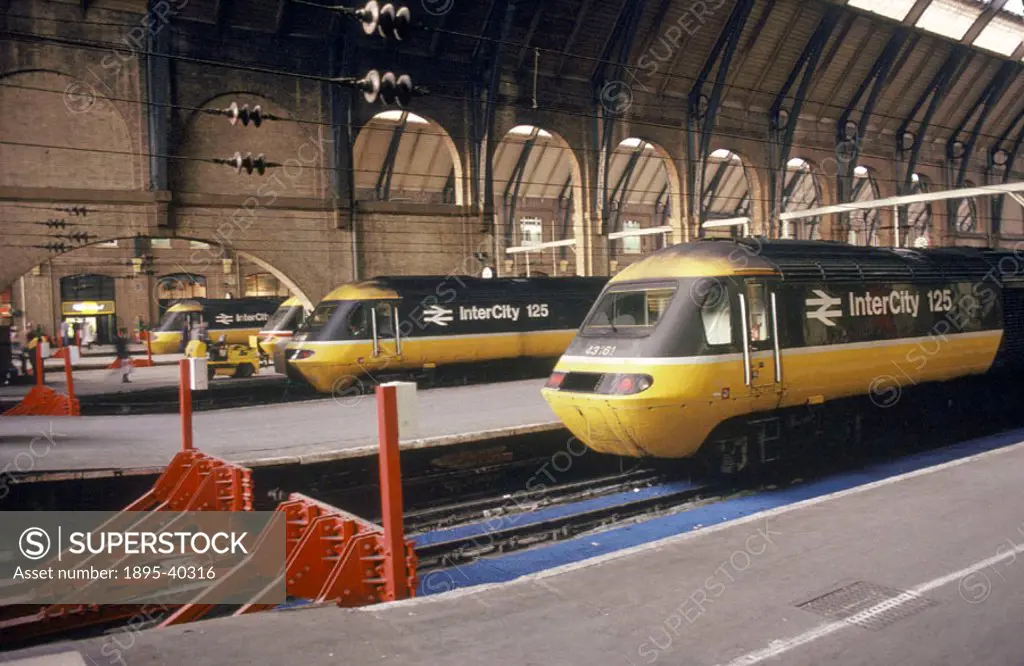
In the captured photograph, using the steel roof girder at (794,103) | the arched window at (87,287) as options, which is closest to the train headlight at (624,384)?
the steel roof girder at (794,103)

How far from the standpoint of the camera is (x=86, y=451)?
10.1 metres

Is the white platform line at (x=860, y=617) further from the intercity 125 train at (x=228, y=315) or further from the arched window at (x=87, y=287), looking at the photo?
the arched window at (x=87, y=287)

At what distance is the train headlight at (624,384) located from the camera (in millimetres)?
8477

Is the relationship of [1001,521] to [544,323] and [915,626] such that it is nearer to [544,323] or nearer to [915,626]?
[915,626]

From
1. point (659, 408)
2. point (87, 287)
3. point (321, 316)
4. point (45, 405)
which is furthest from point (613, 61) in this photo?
point (87, 287)

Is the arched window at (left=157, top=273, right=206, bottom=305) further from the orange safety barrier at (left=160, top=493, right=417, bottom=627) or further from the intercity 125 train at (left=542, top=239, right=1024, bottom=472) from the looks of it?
the orange safety barrier at (left=160, top=493, right=417, bottom=627)

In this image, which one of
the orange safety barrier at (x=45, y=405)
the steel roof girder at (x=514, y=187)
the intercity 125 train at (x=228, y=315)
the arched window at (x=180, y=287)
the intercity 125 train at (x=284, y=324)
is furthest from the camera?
the arched window at (x=180, y=287)

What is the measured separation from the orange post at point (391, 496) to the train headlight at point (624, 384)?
3.73 metres

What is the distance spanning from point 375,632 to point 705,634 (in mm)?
2022

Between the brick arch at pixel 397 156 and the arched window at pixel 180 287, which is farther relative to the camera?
the arched window at pixel 180 287

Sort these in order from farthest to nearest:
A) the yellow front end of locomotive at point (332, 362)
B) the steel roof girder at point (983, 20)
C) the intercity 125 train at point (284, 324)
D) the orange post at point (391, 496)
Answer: the steel roof girder at point (983, 20) < the intercity 125 train at point (284, 324) < the yellow front end of locomotive at point (332, 362) < the orange post at point (391, 496)

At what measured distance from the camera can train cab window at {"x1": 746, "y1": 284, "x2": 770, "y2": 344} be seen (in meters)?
9.15

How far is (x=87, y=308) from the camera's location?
4075 cm

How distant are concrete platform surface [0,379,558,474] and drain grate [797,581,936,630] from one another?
630 centimetres
